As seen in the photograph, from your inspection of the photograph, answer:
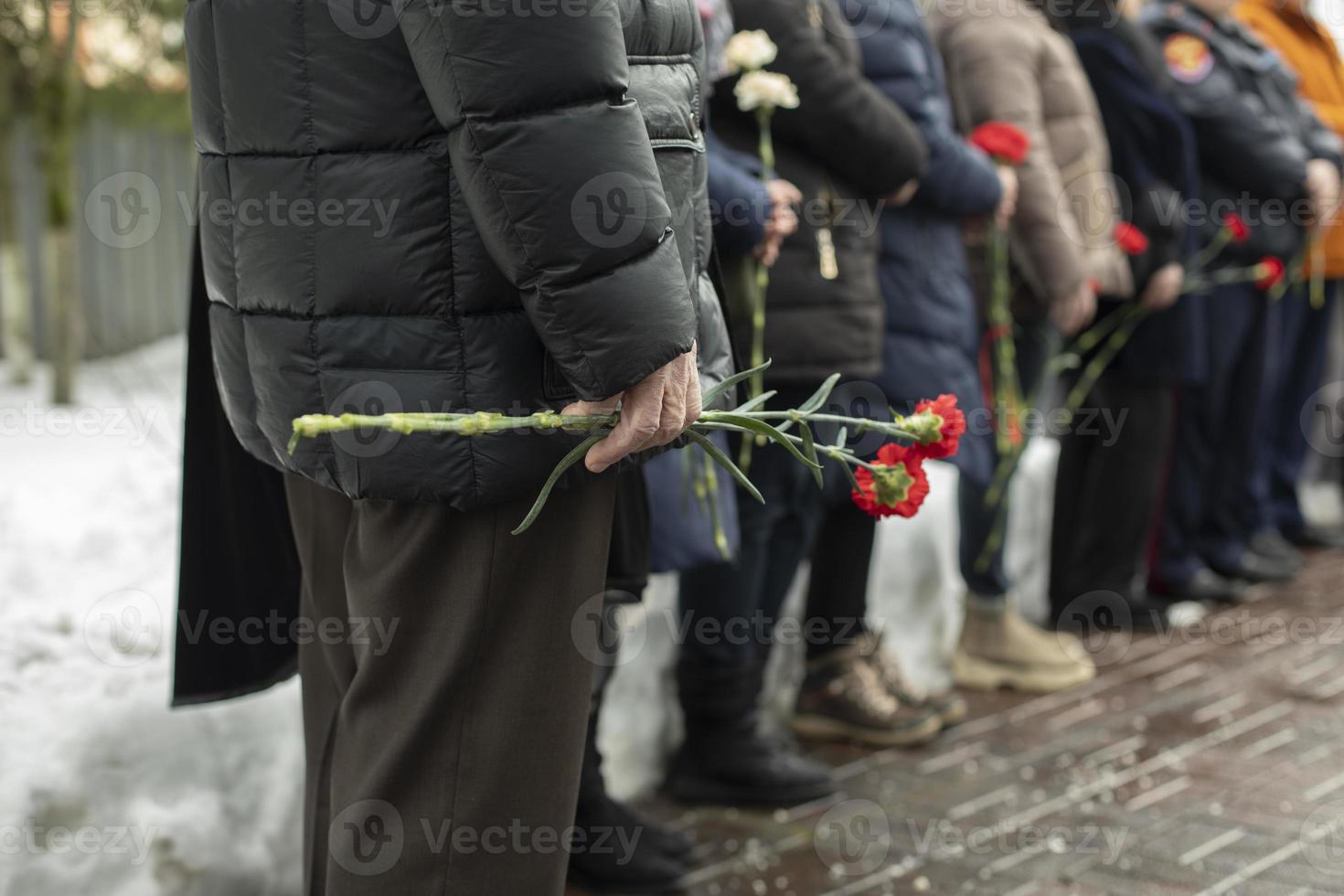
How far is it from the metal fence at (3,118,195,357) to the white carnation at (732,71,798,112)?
370 cm

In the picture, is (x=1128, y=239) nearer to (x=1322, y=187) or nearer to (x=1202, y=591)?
(x=1322, y=187)

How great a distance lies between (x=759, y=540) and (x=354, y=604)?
143 centimetres

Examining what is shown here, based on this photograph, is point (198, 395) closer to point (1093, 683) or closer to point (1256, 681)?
point (1093, 683)

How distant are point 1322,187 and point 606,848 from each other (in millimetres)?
3822

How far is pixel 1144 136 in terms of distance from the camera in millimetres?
4258

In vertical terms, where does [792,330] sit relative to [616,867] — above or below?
above

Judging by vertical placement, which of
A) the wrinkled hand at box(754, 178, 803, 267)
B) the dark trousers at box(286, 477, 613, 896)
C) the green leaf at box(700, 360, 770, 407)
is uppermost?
the wrinkled hand at box(754, 178, 803, 267)

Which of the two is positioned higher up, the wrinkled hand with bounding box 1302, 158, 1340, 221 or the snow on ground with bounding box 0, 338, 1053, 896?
the wrinkled hand with bounding box 1302, 158, 1340, 221

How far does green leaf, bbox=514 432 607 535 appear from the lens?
57.6 inches

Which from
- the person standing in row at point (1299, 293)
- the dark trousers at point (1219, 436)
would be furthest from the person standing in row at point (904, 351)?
the person standing in row at point (1299, 293)

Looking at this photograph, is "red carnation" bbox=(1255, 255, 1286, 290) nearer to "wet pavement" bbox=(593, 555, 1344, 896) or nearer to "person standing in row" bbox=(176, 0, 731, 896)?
"wet pavement" bbox=(593, 555, 1344, 896)

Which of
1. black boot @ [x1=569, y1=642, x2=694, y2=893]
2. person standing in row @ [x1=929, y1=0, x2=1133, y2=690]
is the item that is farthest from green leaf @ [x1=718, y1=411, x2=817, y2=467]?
person standing in row @ [x1=929, y1=0, x2=1133, y2=690]

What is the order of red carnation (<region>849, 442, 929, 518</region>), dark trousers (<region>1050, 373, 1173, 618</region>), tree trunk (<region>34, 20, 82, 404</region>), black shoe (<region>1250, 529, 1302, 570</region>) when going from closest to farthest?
red carnation (<region>849, 442, 929, 518</region>), tree trunk (<region>34, 20, 82, 404</region>), dark trousers (<region>1050, 373, 1173, 618</region>), black shoe (<region>1250, 529, 1302, 570</region>)

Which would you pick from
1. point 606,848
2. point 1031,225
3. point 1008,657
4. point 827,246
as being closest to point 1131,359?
point 1031,225
